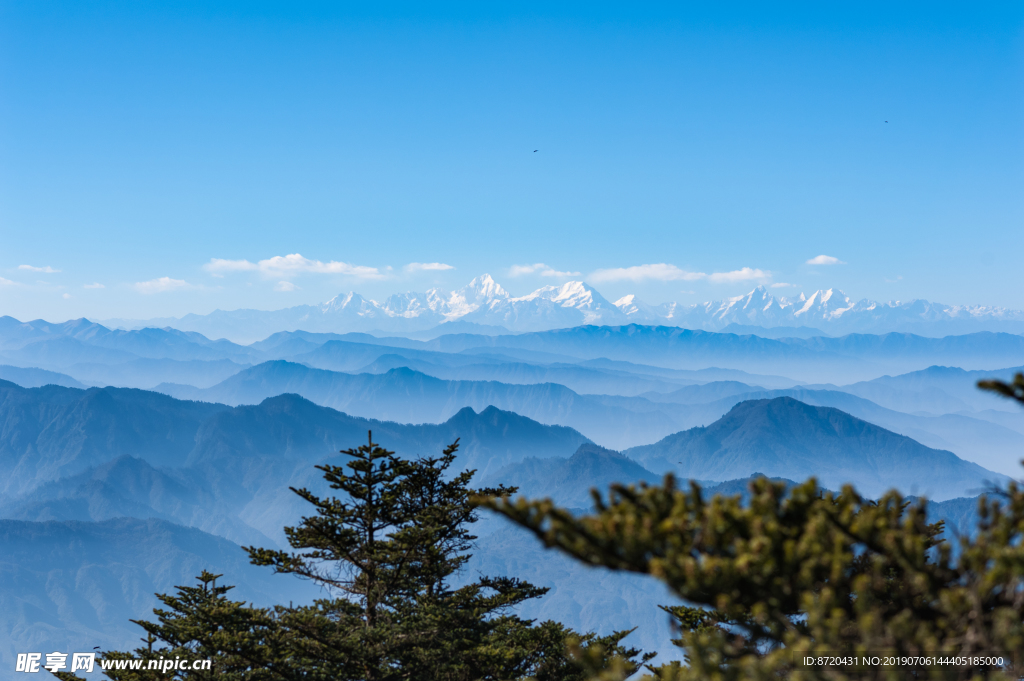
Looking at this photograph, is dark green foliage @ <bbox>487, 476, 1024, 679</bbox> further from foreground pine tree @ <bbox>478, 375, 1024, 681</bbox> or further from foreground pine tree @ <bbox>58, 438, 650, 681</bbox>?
foreground pine tree @ <bbox>58, 438, 650, 681</bbox>

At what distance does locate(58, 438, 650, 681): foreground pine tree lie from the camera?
15281 mm

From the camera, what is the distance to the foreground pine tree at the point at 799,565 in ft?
16.0

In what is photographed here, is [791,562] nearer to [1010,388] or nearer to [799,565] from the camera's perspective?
[799,565]

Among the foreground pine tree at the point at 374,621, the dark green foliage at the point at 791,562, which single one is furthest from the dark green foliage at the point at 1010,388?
the foreground pine tree at the point at 374,621

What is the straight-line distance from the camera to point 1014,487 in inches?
224

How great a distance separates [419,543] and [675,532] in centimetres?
1293

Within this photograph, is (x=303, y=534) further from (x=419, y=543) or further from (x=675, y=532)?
(x=675, y=532)

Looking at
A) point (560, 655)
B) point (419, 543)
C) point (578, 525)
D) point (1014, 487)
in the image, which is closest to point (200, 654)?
point (419, 543)

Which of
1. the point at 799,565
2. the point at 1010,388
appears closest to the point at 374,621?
the point at 799,565

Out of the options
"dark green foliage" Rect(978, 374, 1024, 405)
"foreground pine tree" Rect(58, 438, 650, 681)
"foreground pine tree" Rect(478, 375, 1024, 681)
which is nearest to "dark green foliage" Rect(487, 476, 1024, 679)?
"foreground pine tree" Rect(478, 375, 1024, 681)

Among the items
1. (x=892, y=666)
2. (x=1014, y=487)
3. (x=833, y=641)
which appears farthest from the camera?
(x=1014, y=487)

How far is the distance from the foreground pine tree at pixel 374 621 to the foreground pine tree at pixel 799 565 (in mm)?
10161

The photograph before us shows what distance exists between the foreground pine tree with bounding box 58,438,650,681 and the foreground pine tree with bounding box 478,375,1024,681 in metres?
10.2

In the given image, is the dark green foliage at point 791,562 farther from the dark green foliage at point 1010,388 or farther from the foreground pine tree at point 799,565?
the dark green foliage at point 1010,388
